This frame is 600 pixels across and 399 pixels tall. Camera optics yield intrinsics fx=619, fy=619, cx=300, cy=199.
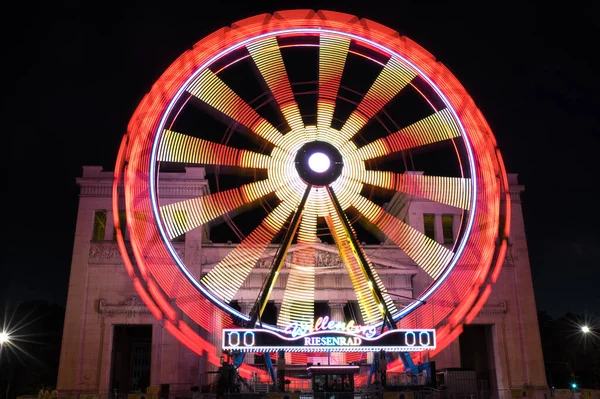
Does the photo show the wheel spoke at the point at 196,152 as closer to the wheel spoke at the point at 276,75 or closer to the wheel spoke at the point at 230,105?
the wheel spoke at the point at 230,105

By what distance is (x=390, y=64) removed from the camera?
2795cm

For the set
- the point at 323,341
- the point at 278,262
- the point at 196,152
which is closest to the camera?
the point at 323,341

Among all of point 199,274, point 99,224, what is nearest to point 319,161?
point 199,274

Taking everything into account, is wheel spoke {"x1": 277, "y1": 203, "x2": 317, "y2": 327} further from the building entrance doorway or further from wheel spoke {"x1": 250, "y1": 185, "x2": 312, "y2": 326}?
the building entrance doorway

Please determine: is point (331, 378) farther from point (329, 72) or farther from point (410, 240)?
point (329, 72)

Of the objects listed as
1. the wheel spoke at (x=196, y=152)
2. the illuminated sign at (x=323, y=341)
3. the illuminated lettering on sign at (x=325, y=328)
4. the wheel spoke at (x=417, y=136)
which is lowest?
the illuminated sign at (x=323, y=341)

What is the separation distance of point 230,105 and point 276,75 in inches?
98.3

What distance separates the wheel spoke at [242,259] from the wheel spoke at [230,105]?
10.3 feet

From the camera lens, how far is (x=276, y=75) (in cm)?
2658

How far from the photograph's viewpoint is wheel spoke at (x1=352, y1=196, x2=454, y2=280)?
86.1 feet

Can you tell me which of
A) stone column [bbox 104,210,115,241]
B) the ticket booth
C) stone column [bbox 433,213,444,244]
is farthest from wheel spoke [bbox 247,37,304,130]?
stone column [bbox 433,213,444,244]

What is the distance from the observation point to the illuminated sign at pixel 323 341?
24.2 m

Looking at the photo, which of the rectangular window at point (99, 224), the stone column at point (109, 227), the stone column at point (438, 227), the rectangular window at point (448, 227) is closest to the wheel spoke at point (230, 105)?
the stone column at point (109, 227)

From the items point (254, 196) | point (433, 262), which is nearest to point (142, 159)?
point (254, 196)
